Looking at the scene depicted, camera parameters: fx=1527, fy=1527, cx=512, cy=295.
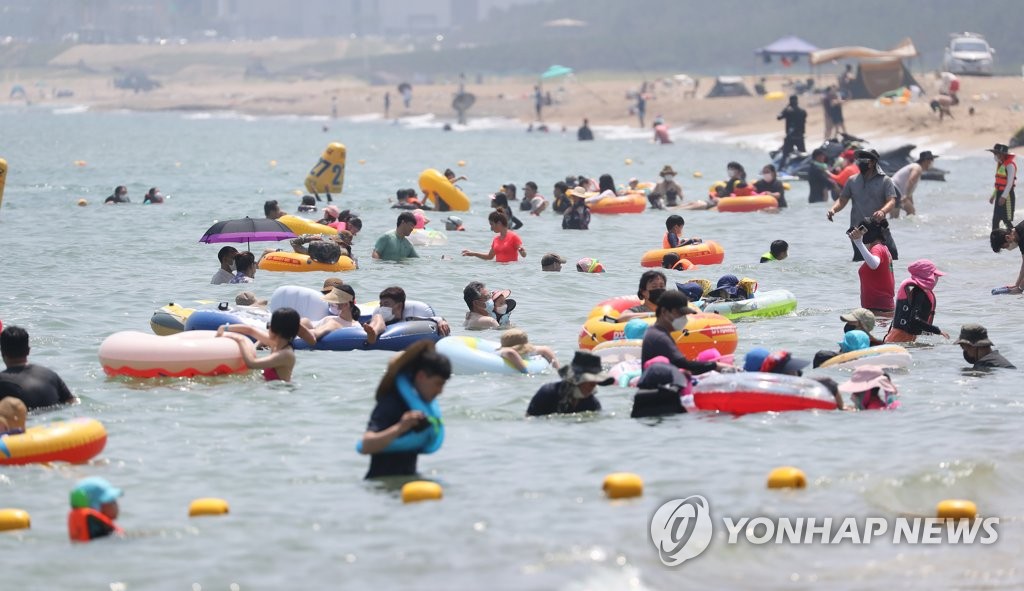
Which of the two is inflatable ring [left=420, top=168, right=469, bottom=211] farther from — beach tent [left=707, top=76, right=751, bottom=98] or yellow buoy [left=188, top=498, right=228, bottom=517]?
beach tent [left=707, top=76, right=751, bottom=98]

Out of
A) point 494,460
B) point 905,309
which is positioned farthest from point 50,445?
point 905,309

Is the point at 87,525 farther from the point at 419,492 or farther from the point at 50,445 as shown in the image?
the point at 419,492

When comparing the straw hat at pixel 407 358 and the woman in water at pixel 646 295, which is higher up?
the straw hat at pixel 407 358

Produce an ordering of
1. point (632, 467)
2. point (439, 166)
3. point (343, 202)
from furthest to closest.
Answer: point (439, 166) < point (343, 202) < point (632, 467)

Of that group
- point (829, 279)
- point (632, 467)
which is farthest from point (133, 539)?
point (829, 279)

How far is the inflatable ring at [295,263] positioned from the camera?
19922 millimetres

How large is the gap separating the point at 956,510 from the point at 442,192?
844 inches

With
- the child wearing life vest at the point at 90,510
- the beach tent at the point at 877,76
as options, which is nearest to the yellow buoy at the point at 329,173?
the child wearing life vest at the point at 90,510

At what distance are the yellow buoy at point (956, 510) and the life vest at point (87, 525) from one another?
4.92 meters

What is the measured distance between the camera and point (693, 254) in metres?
21.4

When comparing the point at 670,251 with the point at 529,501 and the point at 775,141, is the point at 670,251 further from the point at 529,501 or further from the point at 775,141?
the point at 775,141

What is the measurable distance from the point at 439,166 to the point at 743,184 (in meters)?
21.3

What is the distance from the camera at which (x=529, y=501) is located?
31.2 ft

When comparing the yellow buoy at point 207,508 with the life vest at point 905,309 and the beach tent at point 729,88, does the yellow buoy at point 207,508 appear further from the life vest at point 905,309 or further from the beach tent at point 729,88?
the beach tent at point 729,88
